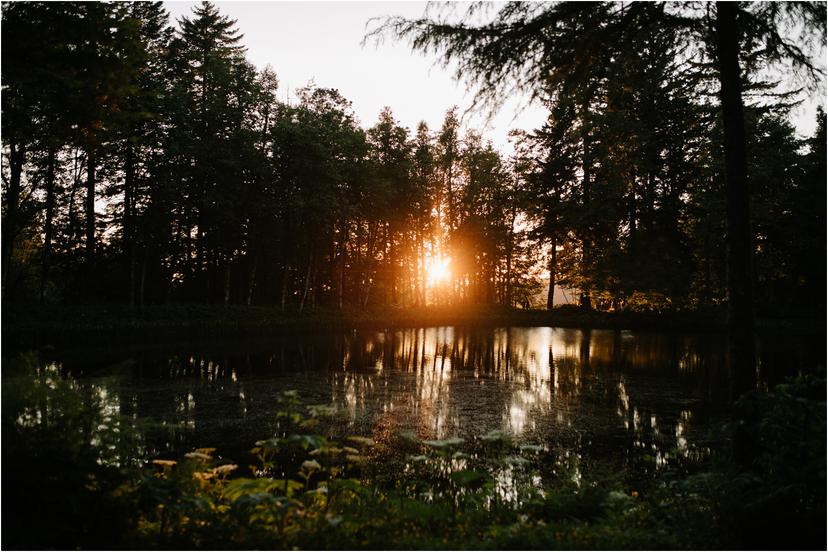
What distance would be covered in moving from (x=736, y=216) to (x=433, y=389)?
330 inches

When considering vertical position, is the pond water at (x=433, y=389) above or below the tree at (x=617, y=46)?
below

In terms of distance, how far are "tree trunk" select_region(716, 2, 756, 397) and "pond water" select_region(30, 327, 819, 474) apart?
965mm

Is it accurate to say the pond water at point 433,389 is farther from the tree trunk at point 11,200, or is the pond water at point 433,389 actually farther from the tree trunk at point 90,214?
the tree trunk at point 90,214

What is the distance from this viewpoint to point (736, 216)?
19.1 feet

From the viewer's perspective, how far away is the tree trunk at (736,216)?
581 cm

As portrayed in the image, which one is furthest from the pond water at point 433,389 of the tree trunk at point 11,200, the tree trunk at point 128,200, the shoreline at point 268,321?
the tree trunk at point 128,200

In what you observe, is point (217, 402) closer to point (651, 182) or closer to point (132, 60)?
point (132, 60)

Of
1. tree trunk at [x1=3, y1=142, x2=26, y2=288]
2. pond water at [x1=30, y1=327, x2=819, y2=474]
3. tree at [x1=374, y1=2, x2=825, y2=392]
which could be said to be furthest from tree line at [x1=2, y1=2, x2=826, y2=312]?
pond water at [x1=30, y1=327, x2=819, y2=474]

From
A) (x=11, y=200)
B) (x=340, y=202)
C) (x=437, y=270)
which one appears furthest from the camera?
(x=437, y=270)

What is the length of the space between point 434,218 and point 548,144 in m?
10.7

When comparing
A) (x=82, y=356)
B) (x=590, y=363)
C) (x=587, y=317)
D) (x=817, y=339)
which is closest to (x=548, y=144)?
(x=587, y=317)

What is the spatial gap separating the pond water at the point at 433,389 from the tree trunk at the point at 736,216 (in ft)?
3.16

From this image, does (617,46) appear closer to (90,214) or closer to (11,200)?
(11,200)

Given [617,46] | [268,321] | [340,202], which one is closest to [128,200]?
[268,321]
